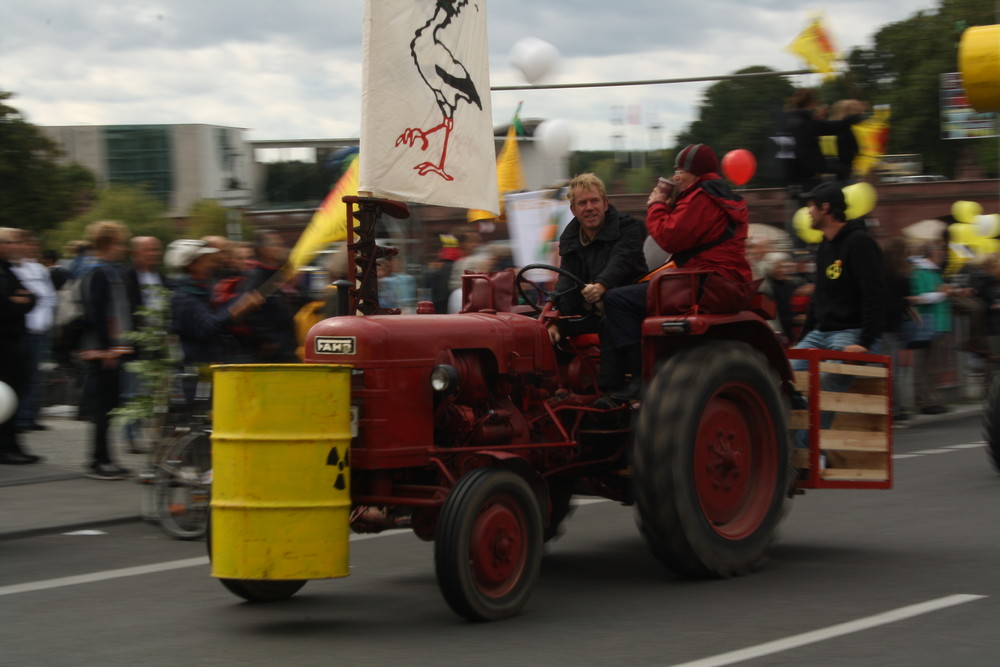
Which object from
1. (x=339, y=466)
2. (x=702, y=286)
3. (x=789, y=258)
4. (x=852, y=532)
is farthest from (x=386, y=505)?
(x=789, y=258)

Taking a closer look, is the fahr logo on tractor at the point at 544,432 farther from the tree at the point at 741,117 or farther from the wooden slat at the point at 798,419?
the tree at the point at 741,117

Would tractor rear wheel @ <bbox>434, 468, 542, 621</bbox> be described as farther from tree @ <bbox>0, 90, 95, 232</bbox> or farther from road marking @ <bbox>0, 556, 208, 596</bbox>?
tree @ <bbox>0, 90, 95, 232</bbox>

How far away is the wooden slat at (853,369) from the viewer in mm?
7828

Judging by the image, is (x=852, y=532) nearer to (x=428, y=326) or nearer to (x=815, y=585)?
(x=815, y=585)

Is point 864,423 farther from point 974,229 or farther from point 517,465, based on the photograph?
point 974,229

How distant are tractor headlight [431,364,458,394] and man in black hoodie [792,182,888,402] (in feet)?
10.9

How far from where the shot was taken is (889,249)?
14.3 m

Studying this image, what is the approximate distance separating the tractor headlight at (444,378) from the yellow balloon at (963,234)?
24.4 m

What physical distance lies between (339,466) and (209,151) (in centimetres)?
6834

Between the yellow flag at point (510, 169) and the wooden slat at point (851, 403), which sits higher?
the yellow flag at point (510, 169)

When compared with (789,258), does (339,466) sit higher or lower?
lower

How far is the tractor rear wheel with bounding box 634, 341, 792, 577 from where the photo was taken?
22.0 ft

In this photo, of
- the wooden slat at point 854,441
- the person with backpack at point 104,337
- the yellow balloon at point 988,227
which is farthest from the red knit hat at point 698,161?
the yellow balloon at point 988,227

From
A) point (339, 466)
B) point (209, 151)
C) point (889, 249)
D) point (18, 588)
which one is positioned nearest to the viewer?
point (339, 466)
